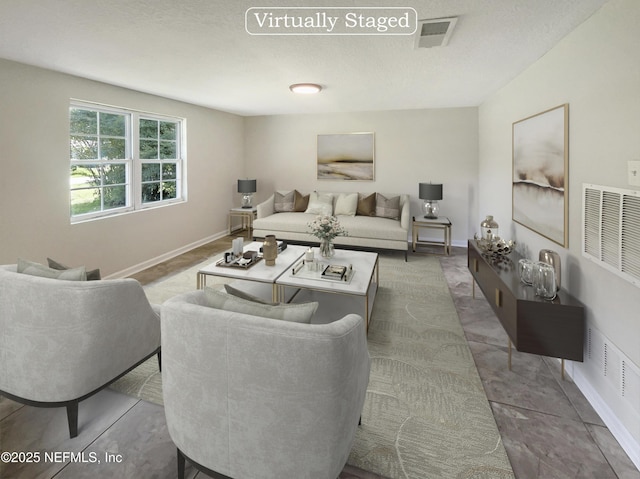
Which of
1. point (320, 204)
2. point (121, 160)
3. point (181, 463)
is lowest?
point (181, 463)

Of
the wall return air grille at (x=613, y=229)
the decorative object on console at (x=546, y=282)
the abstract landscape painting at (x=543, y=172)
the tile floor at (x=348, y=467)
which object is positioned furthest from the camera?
the abstract landscape painting at (x=543, y=172)

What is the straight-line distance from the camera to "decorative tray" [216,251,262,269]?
10.8 ft

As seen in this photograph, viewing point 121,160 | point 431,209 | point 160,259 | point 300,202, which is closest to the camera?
point 121,160

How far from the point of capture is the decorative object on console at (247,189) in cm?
629

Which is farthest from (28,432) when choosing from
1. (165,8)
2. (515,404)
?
(515,404)

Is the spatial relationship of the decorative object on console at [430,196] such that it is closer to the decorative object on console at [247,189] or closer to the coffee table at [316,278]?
the coffee table at [316,278]

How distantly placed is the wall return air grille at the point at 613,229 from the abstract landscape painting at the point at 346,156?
14.1ft

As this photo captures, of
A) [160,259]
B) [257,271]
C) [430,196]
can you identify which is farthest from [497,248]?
[160,259]

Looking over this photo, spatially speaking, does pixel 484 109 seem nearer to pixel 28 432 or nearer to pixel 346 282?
pixel 346 282

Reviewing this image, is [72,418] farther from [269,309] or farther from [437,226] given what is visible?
[437,226]

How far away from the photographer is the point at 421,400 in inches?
79.5

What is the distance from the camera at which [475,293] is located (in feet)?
12.1

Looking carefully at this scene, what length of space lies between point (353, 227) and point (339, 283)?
2414 mm

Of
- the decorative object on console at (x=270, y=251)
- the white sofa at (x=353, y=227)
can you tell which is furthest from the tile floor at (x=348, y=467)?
the white sofa at (x=353, y=227)
